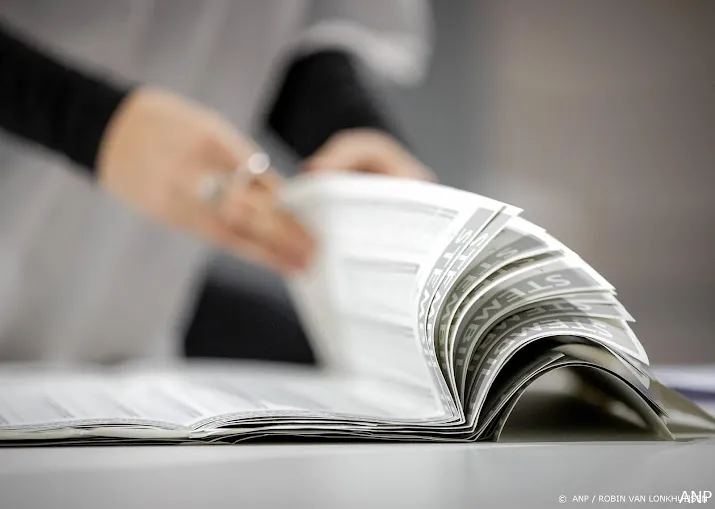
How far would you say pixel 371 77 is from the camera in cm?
106

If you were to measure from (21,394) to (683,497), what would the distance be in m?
0.40

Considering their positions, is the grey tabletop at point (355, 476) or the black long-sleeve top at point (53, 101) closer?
the grey tabletop at point (355, 476)

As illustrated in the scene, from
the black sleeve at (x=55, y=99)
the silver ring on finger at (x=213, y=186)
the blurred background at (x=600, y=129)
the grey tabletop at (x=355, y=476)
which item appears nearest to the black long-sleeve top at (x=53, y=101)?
the black sleeve at (x=55, y=99)

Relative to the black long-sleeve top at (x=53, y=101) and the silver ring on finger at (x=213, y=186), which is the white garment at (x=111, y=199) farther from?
the silver ring on finger at (x=213, y=186)

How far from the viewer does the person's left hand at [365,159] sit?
743 millimetres

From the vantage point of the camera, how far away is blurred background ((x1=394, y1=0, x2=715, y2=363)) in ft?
3.88

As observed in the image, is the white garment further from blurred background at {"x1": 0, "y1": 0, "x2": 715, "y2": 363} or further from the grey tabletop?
the grey tabletop

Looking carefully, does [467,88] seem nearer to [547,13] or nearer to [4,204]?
[547,13]

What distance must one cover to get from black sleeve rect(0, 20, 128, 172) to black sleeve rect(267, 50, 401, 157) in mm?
276

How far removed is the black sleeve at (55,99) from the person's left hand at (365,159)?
0.73ft

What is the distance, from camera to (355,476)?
0.29 m

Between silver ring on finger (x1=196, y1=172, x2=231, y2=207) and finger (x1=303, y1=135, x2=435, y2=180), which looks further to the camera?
finger (x1=303, y1=135, x2=435, y2=180)

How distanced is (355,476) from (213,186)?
41cm

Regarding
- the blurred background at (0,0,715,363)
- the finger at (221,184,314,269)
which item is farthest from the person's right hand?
the blurred background at (0,0,715,363)
